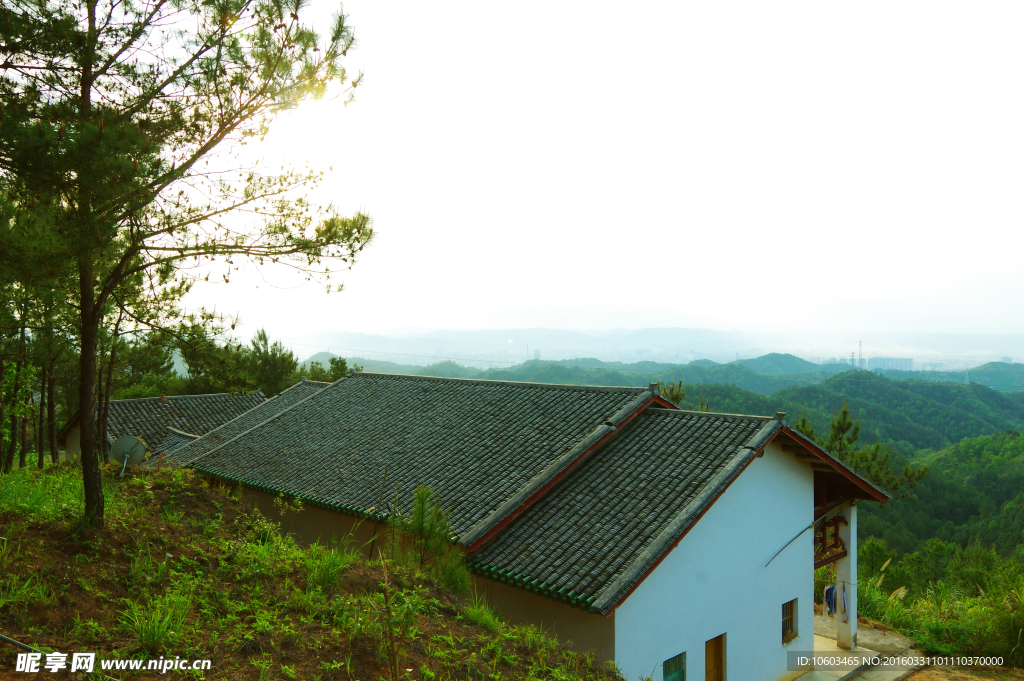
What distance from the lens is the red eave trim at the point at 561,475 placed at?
31.3ft

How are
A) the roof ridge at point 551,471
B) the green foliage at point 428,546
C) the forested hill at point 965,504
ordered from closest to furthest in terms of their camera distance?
1. the green foliage at point 428,546
2. the roof ridge at point 551,471
3. the forested hill at point 965,504

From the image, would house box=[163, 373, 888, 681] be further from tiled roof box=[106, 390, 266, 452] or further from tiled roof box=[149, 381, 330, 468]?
tiled roof box=[106, 390, 266, 452]

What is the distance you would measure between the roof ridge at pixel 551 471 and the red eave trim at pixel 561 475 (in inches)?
0.6

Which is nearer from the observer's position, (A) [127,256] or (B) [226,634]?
(B) [226,634]

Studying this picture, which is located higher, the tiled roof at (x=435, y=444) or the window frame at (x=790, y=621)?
the tiled roof at (x=435, y=444)

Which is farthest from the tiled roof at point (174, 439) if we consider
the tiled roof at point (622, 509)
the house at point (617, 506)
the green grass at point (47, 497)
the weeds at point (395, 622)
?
the weeds at point (395, 622)

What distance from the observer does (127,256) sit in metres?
5.39

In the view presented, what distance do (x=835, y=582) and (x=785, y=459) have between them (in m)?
4.22

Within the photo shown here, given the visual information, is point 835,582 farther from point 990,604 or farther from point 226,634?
point 226,634

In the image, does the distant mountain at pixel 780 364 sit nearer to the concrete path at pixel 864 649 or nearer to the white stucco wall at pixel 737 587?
the concrete path at pixel 864 649

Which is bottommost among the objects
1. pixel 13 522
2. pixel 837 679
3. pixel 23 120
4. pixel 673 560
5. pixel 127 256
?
pixel 837 679

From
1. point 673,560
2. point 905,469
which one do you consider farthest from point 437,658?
point 905,469

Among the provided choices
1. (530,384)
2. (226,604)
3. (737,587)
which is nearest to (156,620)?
(226,604)

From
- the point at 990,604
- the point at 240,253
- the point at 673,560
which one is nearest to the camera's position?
the point at 240,253
